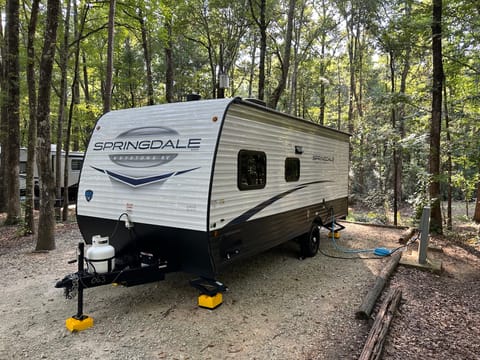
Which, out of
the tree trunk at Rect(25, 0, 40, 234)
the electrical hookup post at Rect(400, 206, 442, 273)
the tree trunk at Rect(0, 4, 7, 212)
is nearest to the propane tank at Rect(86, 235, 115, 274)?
the tree trunk at Rect(25, 0, 40, 234)

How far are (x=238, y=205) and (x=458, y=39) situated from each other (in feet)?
28.2

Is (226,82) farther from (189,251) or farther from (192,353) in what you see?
(192,353)

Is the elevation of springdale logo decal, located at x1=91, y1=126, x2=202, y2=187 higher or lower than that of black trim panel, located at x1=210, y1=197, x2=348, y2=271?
higher

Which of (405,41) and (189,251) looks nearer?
(189,251)

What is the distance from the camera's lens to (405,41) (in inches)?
353

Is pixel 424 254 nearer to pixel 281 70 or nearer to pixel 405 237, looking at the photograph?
pixel 405 237

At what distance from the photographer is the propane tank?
3865 mm

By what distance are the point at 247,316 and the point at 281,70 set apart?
44.1ft

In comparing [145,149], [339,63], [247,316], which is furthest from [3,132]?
[339,63]

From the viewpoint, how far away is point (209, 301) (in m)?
4.22

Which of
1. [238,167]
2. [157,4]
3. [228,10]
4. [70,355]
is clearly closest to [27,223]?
[70,355]

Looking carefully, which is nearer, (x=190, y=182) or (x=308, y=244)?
(x=190, y=182)

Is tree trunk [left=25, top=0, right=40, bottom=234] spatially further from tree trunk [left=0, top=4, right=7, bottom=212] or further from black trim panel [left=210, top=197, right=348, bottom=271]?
black trim panel [left=210, top=197, right=348, bottom=271]

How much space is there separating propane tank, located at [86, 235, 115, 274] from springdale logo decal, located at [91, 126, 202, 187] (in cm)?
91
